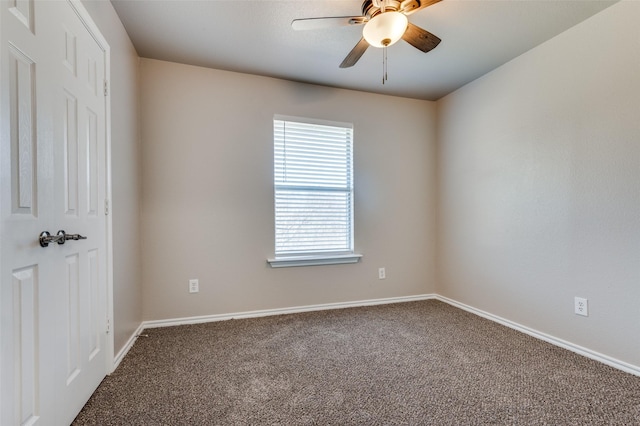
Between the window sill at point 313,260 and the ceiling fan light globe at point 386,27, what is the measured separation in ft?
6.68

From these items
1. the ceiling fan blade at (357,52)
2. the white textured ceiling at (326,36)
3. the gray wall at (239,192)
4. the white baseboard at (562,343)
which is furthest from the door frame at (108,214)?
the white baseboard at (562,343)

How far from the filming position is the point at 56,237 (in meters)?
1.23

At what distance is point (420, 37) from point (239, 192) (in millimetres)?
1952

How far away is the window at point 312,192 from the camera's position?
298 cm

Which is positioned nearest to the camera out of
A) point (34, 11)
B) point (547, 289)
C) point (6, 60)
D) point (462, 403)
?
point (6, 60)

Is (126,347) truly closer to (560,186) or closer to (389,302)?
(389,302)

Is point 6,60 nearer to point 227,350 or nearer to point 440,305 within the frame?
point 227,350

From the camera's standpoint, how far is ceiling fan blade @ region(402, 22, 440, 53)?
5.64ft

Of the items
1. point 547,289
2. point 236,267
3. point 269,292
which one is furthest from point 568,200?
point 236,267

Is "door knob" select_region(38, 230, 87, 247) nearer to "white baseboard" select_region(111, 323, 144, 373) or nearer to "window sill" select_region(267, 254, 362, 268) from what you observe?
"white baseboard" select_region(111, 323, 144, 373)

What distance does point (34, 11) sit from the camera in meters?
1.14

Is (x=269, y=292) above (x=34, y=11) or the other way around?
the other way around

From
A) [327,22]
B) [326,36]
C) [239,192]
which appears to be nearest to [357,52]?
[327,22]

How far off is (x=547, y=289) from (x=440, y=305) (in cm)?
111
